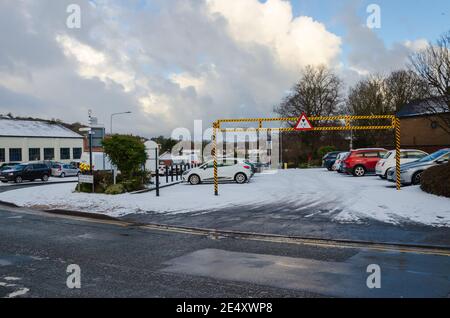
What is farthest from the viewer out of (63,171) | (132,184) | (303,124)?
(63,171)

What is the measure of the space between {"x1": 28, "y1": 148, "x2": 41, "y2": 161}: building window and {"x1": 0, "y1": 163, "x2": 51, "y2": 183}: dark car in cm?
2785

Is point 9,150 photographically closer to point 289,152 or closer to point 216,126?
point 289,152

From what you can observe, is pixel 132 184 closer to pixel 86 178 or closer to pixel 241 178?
pixel 86 178

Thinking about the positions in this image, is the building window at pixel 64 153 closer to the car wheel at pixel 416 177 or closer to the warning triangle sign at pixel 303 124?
the warning triangle sign at pixel 303 124

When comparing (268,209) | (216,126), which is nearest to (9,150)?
(216,126)

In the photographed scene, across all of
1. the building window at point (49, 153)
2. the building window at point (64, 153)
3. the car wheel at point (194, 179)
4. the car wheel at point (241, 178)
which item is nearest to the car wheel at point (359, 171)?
the car wheel at point (241, 178)

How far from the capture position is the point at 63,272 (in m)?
6.62

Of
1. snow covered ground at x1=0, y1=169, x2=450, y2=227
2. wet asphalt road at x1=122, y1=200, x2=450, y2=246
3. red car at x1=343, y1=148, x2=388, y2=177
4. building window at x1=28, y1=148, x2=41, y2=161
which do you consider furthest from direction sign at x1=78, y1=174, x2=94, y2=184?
building window at x1=28, y1=148, x2=41, y2=161

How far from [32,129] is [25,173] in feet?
106

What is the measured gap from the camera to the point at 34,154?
60438 millimetres

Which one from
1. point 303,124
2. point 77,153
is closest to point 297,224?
point 303,124

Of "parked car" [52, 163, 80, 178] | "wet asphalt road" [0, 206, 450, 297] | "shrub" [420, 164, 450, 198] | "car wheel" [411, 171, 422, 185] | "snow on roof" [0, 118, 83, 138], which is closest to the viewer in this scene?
"wet asphalt road" [0, 206, 450, 297]

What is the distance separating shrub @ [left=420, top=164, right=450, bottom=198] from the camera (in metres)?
13.3

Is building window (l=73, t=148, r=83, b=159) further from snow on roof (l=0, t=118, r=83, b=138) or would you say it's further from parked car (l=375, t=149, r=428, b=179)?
parked car (l=375, t=149, r=428, b=179)
